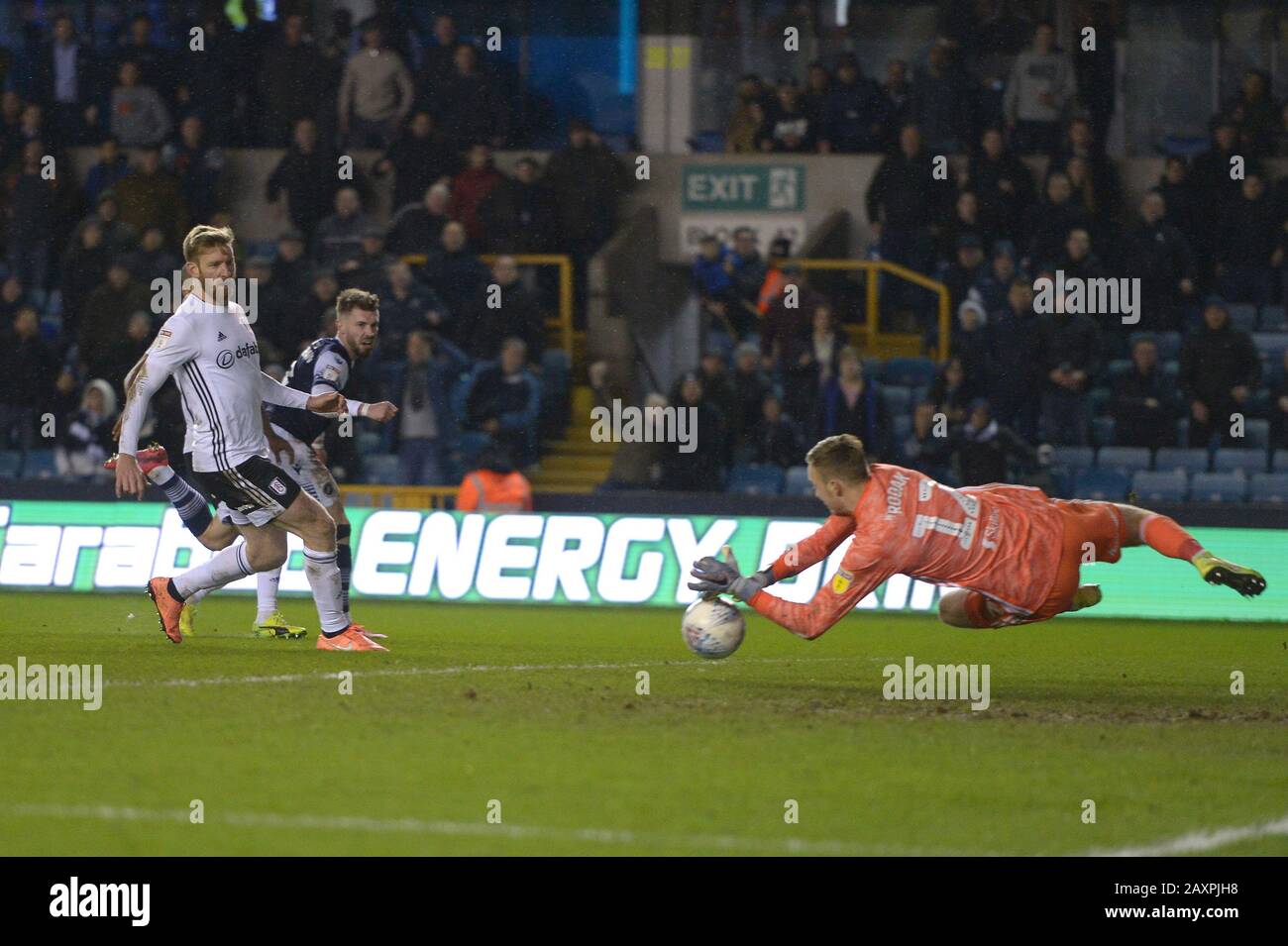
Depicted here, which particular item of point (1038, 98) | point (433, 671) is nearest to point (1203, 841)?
point (433, 671)

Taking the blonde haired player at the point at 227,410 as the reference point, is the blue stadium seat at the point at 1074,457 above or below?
below

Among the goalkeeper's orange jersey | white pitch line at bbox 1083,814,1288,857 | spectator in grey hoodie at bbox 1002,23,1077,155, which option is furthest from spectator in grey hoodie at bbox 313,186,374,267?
white pitch line at bbox 1083,814,1288,857

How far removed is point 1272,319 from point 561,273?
23.6 ft

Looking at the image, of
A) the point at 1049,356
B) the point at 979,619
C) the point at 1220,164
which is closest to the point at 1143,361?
the point at 1049,356

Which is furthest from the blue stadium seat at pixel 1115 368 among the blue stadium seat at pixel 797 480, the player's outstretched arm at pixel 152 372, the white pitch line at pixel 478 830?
the white pitch line at pixel 478 830

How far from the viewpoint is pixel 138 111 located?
881 inches

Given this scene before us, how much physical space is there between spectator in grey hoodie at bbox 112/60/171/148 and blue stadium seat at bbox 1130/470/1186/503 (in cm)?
1094

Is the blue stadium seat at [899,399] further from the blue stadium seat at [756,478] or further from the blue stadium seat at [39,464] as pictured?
the blue stadium seat at [39,464]

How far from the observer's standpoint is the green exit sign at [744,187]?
22.0 meters

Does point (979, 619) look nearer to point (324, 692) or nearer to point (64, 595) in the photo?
point (324, 692)

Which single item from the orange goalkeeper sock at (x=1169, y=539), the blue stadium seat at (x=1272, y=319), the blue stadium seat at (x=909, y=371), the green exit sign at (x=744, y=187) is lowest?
the orange goalkeeper sock at (x=1169, y=539)

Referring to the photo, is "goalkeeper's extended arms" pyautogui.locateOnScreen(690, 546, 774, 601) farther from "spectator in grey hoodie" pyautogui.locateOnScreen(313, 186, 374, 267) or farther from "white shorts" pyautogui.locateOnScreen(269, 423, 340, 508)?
"spectator in grey hoodie" pyautogui.locateOnScreen(313, 186, 374, 267)

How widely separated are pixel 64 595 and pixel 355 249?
5.27m

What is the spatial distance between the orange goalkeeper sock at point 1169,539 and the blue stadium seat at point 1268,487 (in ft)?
29.1
